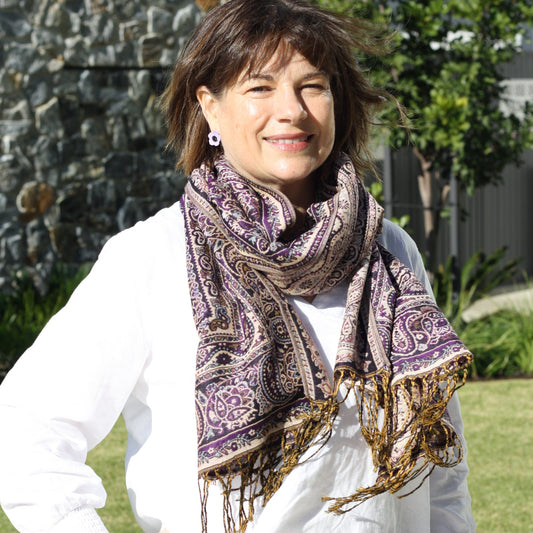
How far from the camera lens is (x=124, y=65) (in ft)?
27.7

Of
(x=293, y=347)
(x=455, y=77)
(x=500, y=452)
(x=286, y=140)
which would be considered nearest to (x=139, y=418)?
(x=293, y=347)

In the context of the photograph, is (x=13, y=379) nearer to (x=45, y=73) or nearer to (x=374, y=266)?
(x=374, y=266)

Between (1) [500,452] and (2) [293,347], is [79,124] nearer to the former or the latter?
(1) [500,452]

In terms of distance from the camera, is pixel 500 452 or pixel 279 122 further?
pixel 500 452

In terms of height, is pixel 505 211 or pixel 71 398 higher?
pixel 71 398

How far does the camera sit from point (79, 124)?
8.29 meters

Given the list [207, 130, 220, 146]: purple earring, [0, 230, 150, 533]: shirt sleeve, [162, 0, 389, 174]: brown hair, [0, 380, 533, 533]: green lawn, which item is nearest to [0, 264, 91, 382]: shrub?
[0, 380, 533, 533]: green lawn

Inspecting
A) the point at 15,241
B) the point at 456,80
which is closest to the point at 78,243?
the point at 15,241

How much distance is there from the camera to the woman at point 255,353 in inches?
74.4

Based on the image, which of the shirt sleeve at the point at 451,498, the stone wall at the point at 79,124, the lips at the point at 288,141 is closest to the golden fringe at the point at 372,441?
the shirt sleeve at the point at 451,498

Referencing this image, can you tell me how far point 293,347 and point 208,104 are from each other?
2.17ft

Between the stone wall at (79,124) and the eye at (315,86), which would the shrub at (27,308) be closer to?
the stone wall at (79,124)

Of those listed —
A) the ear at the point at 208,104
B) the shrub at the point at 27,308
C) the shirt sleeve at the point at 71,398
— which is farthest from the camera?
the shrub at the point at 27,308

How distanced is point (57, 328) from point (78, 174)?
21.6 feet
